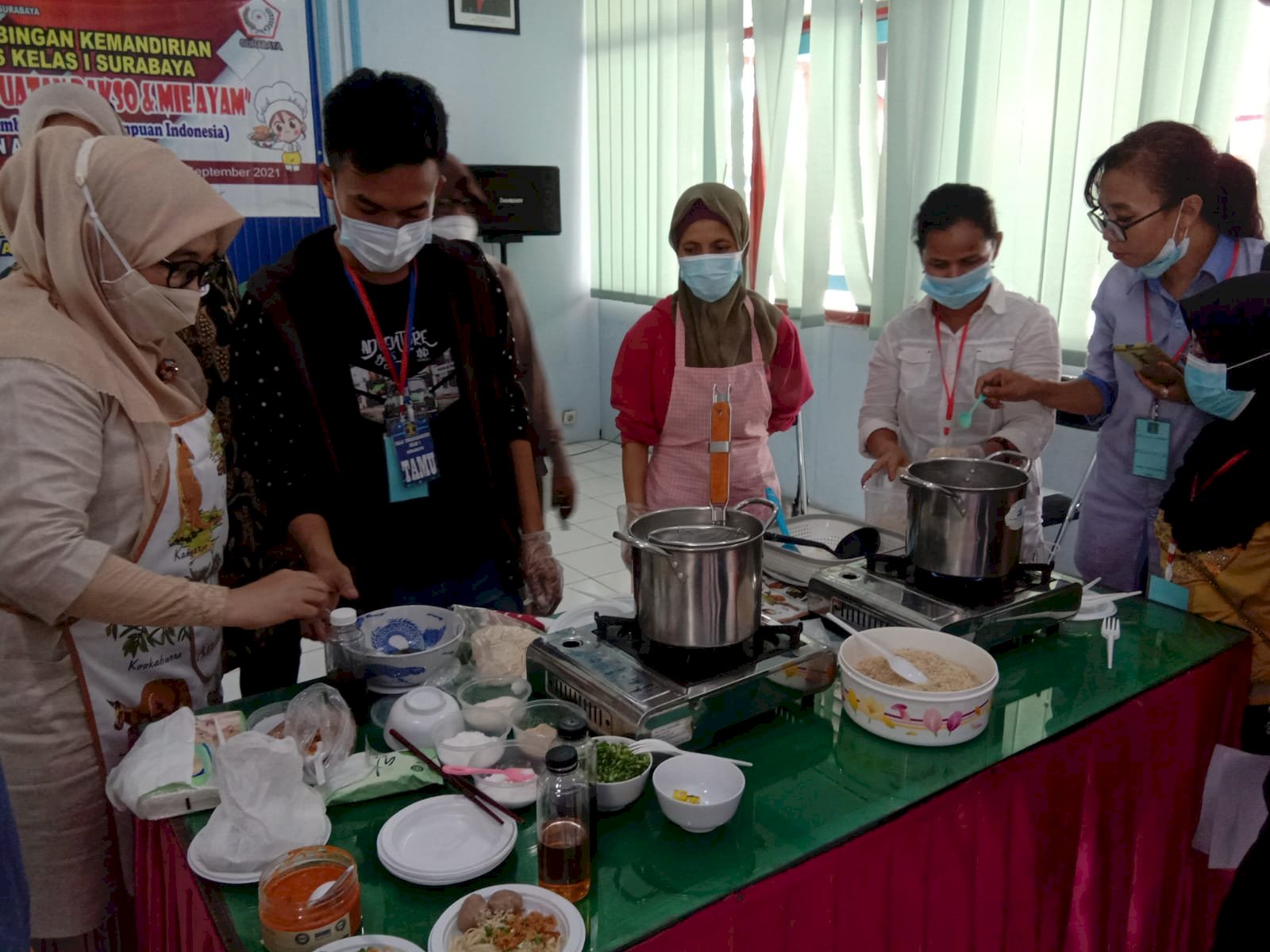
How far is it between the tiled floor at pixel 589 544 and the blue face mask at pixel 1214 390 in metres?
1.82

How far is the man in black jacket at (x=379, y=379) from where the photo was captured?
5.47 feet

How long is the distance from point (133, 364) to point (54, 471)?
220 millimetres

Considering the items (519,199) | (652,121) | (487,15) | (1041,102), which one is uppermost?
(487,15)

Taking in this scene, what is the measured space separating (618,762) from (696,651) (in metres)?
0.21

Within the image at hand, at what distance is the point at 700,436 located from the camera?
2381 mm

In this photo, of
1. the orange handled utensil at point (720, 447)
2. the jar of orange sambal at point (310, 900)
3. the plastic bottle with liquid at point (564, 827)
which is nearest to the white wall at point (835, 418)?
the orange handled utensil at point (720, 447)

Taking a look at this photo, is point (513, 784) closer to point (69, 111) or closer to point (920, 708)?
point (920, 708)

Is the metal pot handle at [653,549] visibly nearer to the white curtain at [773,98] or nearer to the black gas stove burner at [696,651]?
the black gas stove burner at [696,651]

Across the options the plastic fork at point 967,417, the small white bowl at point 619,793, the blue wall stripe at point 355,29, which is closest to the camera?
the small white bowl at point 619,793

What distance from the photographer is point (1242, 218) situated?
1999 millimetres

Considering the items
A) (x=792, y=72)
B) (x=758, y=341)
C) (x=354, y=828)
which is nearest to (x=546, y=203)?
(x=792, y=72)

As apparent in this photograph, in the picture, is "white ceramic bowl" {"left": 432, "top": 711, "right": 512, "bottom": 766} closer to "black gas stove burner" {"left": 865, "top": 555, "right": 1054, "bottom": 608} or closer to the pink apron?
"black gas stove burner" {"left": 865, "top": 555, "right": 1054, "bottom": 608}

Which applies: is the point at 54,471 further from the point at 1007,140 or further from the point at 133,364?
the point at 1007,140

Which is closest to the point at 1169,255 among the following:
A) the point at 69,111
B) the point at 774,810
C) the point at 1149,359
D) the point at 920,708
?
the point at 1149,359
